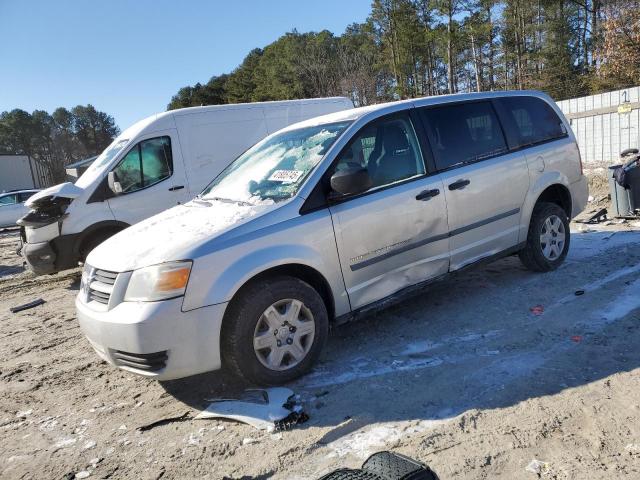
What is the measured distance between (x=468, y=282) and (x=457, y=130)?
5.83 ft

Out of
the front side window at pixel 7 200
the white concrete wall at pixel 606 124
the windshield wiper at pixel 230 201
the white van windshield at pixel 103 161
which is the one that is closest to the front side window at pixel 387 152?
the windshield wiper at pixel 230 201

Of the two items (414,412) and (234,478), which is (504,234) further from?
(234,478)

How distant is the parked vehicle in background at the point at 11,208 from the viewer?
20.1 m

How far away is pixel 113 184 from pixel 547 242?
608 centimetres

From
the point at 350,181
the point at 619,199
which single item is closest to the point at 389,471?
the point at 350,181

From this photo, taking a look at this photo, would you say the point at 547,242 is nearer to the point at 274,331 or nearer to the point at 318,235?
the point at 318,235

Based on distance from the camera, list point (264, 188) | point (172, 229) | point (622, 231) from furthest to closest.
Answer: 1. point (622, 231)
2. point (264, 188)
3. point (172, 229)

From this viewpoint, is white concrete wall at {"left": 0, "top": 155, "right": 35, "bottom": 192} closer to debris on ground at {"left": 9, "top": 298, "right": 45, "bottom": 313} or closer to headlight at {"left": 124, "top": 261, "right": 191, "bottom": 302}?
debris on ground at {"left": 9, "top": 298, "right": 45, "bottom": 313}

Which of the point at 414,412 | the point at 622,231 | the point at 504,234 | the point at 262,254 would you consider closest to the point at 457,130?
the point at 504,234

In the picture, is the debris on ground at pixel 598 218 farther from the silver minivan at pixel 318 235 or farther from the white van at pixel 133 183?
the white van at pixel 133 183

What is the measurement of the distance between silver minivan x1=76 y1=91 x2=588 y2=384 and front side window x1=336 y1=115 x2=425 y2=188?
0.04 ft

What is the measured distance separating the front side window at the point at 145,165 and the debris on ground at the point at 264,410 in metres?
5.29

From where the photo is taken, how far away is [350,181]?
3.77 metres

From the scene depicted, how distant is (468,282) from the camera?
5676 millimetres
